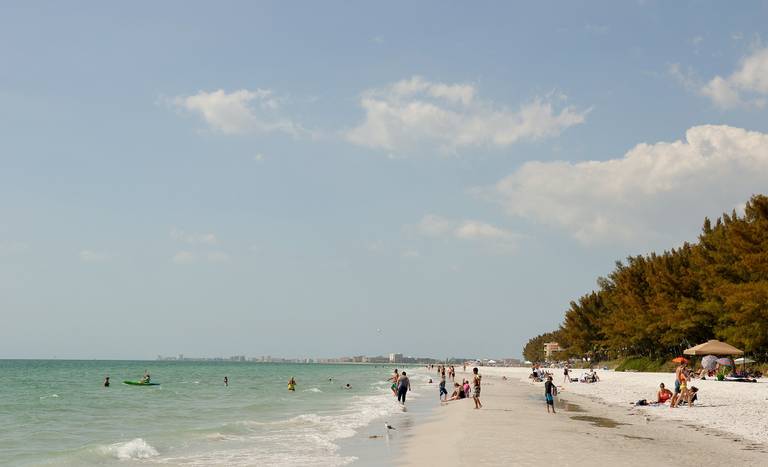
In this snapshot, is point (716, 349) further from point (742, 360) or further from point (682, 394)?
point (682, 394)

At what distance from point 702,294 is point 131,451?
53.7m

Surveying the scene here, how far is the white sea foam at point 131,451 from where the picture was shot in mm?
20328

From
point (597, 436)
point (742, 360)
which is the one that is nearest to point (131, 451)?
point (597, 436)

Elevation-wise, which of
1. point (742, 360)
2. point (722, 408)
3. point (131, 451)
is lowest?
point (131, 451)

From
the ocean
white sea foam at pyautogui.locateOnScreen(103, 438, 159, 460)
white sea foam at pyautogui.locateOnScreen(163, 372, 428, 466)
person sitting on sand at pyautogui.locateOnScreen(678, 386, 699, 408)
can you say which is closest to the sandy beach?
person sitting on sand at pyautogui.locateOnScreen(678, 386, 699, 408)

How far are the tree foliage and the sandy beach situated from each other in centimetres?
1371

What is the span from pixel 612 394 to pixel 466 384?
960 cm

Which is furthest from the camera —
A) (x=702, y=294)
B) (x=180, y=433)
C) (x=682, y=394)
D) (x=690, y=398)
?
(x=702, y=294)

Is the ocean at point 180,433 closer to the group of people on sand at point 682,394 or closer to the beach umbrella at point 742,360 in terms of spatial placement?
the group of people on sand at point 682,394

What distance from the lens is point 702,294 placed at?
194 feet

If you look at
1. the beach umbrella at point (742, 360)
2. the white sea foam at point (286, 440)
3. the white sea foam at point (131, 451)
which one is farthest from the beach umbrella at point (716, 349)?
the white sea foam at point (131, 451)

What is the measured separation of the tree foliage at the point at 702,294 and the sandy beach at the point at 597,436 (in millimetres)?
13705

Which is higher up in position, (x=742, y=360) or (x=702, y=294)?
(x=702, y=294)

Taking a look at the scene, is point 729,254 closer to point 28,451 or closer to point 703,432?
point 703,432
